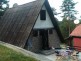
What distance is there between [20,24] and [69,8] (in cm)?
3482

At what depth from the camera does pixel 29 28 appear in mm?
16844

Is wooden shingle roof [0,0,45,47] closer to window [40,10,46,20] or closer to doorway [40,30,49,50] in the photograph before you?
window [40,10,46,20]

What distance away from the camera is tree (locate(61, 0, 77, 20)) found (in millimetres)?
50938

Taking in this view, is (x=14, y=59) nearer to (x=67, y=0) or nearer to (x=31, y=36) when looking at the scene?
(x=31, y=36)

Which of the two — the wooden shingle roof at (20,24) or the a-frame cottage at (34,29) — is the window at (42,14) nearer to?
the a-frame cottage at (34,29)

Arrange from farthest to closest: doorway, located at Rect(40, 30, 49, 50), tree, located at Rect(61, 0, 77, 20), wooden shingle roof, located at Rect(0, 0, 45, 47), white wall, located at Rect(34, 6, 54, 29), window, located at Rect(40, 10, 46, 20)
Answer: tree, located at Rect(61, 0, 77, 20) → doorway, located at Rect(40, 30, 49, 50) → window, located at Rect(40, 10, 46, 20) → white wall, located at Rect(34, 6, 54, 29) → wooden shingle roof, located at Rect(0, 0, 45, 47)

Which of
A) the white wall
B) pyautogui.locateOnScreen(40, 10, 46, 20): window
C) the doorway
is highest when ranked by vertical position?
pyautogui.locateOnScreen(40, 10, 46, 20): window

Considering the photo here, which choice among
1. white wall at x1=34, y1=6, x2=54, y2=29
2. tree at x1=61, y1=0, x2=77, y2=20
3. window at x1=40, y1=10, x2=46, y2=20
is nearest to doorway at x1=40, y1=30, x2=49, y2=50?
white wall at x1=34, y1=6, x2=54, y2=29

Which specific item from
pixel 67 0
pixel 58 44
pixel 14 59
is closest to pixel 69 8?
pixel 67 0

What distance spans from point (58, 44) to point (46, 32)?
8.03 ft

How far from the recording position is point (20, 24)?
18641mm

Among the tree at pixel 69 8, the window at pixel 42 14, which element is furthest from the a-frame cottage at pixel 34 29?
the tree at pixel 69 8

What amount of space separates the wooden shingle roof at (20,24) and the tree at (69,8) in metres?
31.5

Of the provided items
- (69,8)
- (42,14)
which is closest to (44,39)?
(42,14)
